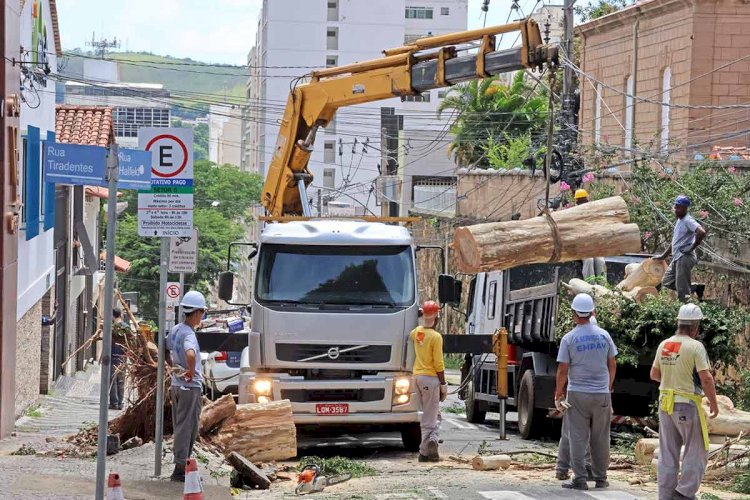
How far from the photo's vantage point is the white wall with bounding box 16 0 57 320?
19.5m

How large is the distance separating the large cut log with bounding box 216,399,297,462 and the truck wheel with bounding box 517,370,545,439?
3.94 meters

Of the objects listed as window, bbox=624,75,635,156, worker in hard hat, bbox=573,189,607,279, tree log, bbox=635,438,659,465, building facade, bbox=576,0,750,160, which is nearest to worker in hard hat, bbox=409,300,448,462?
tree log, bbox=635,438,659,465

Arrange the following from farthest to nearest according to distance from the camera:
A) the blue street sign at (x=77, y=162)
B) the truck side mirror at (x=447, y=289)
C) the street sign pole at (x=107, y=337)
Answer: the truck side mirror at (x=447, y=289), the blue street sign at (x=77, y=162), the street sign pole at (x=107, y=337)

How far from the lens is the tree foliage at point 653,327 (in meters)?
16.5

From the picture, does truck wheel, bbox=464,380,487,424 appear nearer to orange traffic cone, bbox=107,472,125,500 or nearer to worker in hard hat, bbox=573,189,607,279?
worker in hard hat, bbox=573,189,607,279

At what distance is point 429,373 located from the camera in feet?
51.4

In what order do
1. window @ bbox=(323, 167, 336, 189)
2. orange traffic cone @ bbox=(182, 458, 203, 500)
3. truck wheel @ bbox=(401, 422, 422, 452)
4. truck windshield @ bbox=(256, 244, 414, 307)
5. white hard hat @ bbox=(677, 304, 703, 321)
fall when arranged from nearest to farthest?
orange traffic cone @ bbox=(182, 458, 203, 500) → white hard hat @ bbox=(677, 304, 703, 321) → truck windshield @ bbox=(256, 244, 414, 307) → truck wheel @ bbox=(401, 422, 422, 452) → window @ bbox=(323, 167, 336, 189)

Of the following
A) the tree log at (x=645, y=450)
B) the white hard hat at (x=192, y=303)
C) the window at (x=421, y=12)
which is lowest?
the tree log at (x=645, y=450)

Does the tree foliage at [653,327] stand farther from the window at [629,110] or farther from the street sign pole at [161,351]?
the window at [629,110]

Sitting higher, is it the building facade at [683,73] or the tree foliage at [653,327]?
the building facade at [683,73]

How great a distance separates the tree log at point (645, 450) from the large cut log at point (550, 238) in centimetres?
319

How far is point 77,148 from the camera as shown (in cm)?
1212

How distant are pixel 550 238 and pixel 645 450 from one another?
11.3ft

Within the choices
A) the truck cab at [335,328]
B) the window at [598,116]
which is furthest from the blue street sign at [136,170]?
the window at [598,116]
